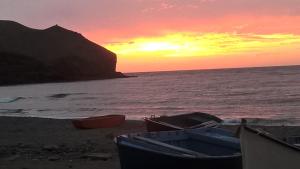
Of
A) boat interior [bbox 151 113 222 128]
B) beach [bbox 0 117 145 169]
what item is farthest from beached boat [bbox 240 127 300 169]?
boat interior [bbox 151 113 222 128]

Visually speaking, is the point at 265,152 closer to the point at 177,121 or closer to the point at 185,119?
the point at 177,121

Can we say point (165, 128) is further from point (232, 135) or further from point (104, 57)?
point (104, 57)

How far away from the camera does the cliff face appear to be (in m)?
159

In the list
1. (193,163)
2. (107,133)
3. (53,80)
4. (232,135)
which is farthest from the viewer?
(53,80)

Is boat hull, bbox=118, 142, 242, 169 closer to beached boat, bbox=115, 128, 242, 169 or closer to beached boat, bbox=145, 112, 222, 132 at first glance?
beached boat, bbox=115, 128, 242, 169

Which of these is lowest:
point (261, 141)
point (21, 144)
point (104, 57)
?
point (21, 144)

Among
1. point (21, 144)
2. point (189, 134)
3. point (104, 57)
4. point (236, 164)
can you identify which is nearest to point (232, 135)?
point (189, 134)

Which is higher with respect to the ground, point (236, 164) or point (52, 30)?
point (52, 30)

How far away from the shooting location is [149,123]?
17750mm

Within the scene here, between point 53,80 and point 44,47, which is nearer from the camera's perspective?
point 53,80

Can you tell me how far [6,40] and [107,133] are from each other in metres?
161

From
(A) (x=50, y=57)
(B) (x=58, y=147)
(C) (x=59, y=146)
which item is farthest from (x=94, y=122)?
(A) (x=50, y=57)

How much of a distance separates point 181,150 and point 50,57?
157 meters

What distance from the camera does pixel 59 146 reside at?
60.0 ft
